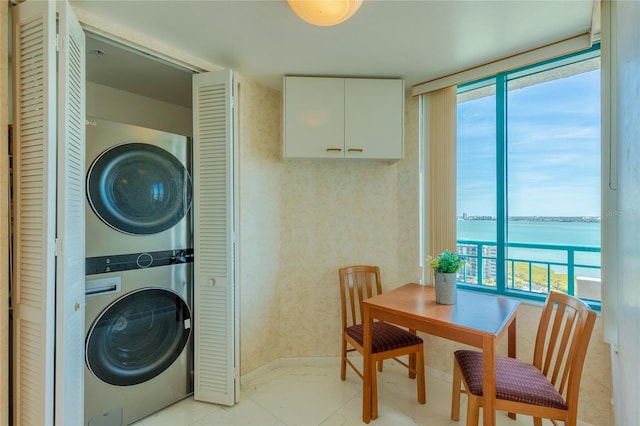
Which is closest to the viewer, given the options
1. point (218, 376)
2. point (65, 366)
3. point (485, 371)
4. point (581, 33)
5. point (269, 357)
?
point (65, 366)

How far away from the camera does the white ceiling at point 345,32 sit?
142 centimetres

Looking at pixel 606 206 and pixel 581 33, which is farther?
pixel 581 33

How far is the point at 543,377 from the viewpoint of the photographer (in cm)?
A: 148

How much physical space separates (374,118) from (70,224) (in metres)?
1.94

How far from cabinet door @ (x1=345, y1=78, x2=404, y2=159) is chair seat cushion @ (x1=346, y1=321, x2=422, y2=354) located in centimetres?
130

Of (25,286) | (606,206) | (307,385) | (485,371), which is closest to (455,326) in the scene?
(485,371)

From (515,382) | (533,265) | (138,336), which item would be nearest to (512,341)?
(515,382)

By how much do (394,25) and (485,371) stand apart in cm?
186

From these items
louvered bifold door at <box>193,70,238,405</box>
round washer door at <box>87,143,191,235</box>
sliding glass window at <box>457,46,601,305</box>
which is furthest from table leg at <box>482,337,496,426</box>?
round washer door at <box>87,143,191,235</box>

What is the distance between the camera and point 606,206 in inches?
57.6

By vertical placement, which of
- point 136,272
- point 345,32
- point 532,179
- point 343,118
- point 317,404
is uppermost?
point 345,32

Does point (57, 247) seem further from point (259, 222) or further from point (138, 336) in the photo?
point (259, 222)

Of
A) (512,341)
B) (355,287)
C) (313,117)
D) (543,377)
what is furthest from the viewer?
(355,287)

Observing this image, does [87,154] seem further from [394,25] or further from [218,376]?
[394,25]
